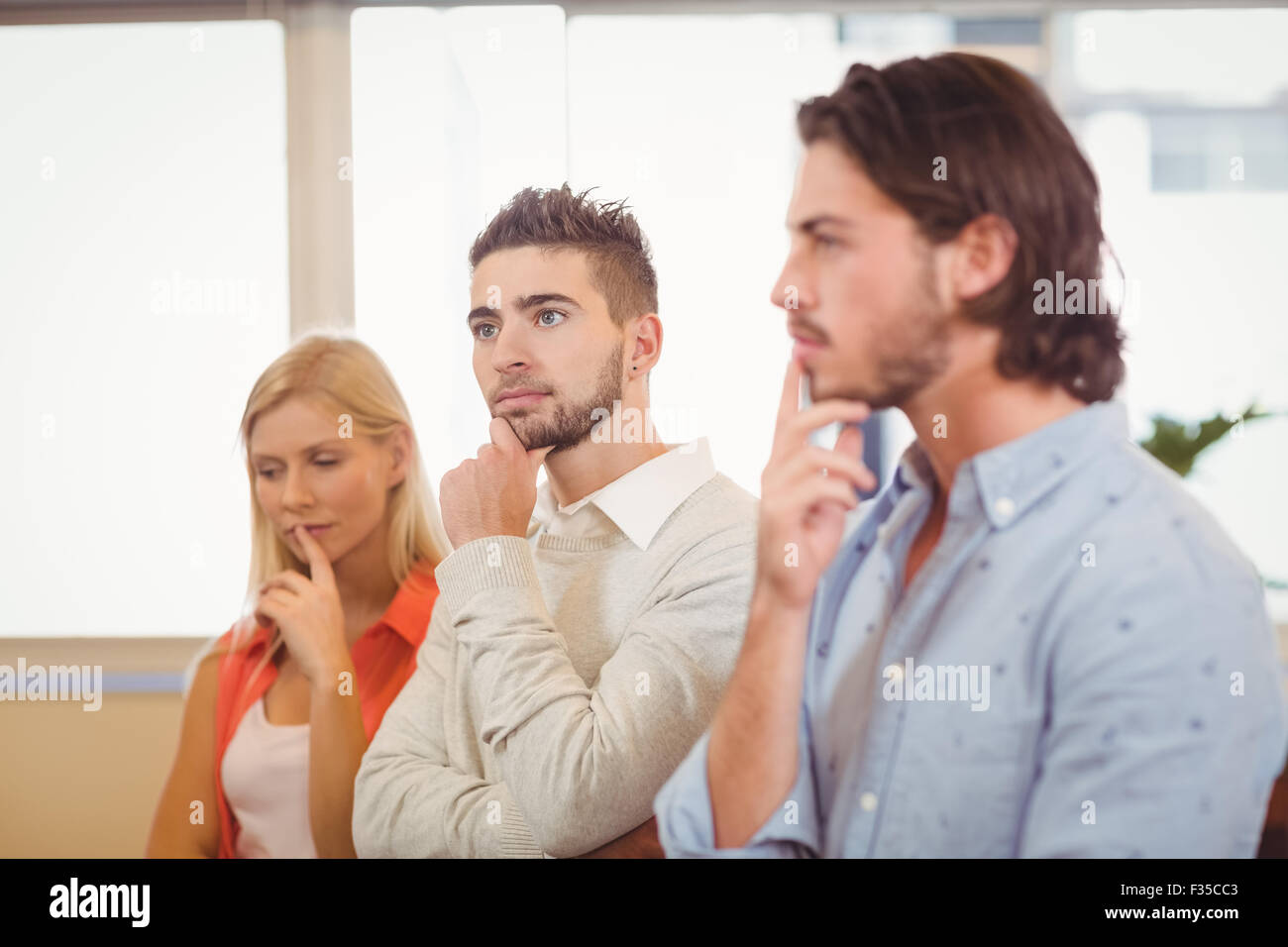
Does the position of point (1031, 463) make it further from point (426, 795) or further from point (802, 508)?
point (426, 795)

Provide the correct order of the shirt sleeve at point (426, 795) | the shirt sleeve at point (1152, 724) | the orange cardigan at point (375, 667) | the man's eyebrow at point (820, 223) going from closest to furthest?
the shirt sleeve at point (1152, 724) < the man's eyebrow at point (820, 223) < the shirt sleeve at point (426, 795) < the orange cardigan at point (375, 667)

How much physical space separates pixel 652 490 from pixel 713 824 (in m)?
0.56

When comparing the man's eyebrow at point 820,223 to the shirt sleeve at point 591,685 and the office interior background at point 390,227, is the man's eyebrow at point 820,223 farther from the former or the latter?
the shirt sleeve at point 591,685

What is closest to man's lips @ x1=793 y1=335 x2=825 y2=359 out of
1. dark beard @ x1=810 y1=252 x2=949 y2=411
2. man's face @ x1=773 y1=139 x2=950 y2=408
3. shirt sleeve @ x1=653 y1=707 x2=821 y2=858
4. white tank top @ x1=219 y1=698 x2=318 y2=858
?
man's face @ x1=773 y1=139 x2=950 y2=408

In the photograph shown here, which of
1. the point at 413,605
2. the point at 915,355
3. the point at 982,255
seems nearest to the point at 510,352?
the point at 413,605

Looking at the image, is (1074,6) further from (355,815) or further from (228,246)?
(355,815)

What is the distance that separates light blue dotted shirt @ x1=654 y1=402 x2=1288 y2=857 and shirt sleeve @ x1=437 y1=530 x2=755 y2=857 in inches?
3.6

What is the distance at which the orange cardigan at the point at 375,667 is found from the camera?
202 centimetres

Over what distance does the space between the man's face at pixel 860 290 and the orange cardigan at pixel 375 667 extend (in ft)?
2.69

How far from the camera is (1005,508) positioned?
1.70 metres

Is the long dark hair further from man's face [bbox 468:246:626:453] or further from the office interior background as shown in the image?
man's face [bbox 468:246:626:453]

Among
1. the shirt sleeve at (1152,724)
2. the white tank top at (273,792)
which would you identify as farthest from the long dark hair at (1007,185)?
the white tank top at (273,792)
